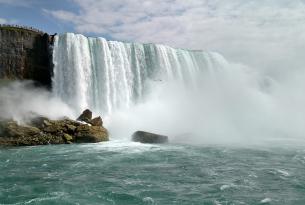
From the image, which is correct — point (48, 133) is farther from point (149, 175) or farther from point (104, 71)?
point (149, 175)

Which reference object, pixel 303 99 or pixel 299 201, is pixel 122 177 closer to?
pixel 299 201

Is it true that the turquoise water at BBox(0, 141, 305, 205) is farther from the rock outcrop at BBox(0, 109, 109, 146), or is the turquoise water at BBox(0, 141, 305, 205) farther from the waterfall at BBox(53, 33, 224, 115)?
the waterfall at BBox(53, 33, 224, 115)

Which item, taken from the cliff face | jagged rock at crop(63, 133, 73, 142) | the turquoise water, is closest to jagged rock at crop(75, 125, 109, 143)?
jagged rock at crop(63, 133, 73, 142)

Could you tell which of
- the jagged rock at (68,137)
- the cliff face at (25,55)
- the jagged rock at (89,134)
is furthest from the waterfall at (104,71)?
the jagged rock at (68,137)

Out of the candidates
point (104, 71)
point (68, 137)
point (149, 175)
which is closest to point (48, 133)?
point (68, 137)

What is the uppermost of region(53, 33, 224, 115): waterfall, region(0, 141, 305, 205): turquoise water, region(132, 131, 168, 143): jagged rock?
region(53, 33, 224, 115): waterfall

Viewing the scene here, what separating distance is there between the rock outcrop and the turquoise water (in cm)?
175

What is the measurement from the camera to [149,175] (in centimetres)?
1642

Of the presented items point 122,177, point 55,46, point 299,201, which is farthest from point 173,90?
point 299,201

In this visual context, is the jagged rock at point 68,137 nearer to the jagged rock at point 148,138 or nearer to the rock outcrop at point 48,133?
the rock outcrop at point 48,133

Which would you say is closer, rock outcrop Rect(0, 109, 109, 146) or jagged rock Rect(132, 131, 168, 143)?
rock outcrop Rect(0, 109, 109, 146)

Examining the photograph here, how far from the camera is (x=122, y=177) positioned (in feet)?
53.0

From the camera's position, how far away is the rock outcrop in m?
25.7

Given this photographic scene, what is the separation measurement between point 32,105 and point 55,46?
6.09 meters
